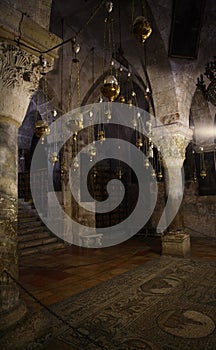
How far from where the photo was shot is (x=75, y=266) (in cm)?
540

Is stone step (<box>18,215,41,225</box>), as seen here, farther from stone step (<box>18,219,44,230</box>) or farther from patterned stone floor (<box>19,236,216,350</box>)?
patterned stone floor (<box>19,236,216,350</box>)

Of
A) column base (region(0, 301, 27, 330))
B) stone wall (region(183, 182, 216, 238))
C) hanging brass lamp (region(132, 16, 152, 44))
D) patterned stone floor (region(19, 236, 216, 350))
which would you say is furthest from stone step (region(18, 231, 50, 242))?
hanging brass lamp (region(132, 16, 152, 44))

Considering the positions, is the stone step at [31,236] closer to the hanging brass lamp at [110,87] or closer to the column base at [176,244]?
the column base at [176,244]

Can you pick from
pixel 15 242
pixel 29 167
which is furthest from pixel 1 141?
pixel 29 167

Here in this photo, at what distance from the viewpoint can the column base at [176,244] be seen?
6039 millimetres

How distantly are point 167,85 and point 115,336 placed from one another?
221 inches

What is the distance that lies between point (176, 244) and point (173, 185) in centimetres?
152

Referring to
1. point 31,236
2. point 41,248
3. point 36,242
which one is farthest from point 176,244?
point 31,236

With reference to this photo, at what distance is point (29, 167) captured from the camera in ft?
46.2

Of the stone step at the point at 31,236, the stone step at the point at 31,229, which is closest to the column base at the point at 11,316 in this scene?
the stone step at the point at 31,236

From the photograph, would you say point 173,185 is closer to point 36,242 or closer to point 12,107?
point 36,242

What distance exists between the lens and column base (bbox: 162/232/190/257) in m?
6.04

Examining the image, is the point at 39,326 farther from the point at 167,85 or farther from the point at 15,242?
the point at 167,85

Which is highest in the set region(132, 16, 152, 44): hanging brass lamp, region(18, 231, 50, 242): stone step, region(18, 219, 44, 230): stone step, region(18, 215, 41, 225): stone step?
region(132, 16, 152, 44): hanging brass lamp
